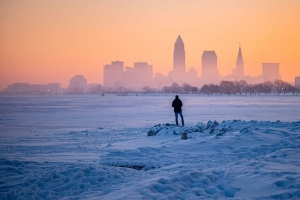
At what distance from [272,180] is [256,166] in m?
1.28

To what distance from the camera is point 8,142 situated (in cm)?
1530

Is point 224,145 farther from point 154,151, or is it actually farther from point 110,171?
point 110,171

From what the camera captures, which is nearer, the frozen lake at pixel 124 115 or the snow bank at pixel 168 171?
the snow bank at pixel 168 171

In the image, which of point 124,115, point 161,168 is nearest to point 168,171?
point 161,168

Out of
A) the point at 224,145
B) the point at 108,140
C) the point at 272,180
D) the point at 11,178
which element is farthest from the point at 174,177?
the point at 108,140

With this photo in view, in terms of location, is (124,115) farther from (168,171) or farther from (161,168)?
(168,171)

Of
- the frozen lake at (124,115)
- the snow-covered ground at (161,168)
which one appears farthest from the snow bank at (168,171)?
the frozen lake at (124,115)

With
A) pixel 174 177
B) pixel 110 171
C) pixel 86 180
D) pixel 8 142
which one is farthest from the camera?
pixel 8 142

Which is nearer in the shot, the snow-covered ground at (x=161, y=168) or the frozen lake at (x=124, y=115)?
the snow-covered ground at (x=161, y=168)

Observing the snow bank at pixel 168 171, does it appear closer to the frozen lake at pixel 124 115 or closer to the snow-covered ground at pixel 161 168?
the snow-covered ground at pixel 161 168

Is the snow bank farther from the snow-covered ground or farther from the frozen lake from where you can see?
the frozen lake

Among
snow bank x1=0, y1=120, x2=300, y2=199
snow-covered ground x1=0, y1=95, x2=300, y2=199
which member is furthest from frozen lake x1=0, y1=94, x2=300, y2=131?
snow bank x1=0, y1=120, x2=300, y2=199

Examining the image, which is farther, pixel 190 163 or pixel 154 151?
pixel 154 151

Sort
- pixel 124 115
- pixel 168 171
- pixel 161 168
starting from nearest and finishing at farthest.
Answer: pixel 168 171 → pixel 161 168 → pixel 124 115
